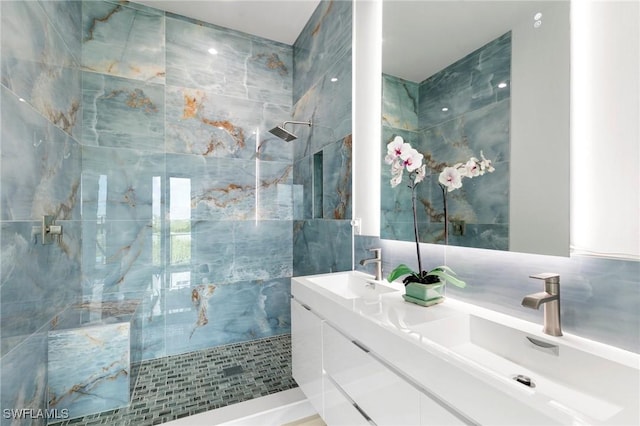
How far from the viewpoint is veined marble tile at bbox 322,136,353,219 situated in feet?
6.48

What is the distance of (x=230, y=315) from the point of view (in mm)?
2621

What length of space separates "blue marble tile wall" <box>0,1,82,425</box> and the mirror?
5.87 ft

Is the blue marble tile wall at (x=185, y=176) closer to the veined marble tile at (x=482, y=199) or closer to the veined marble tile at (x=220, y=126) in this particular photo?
the veined marble tile at (x=220, y=126)

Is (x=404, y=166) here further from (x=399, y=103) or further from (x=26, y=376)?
(x=26, y=376)

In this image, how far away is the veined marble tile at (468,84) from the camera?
1079mm

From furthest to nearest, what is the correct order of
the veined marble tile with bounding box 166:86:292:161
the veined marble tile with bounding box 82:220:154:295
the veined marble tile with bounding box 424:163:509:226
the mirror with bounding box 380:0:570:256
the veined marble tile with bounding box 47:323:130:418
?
the veined marble tile with bounding box 166:86:292:161
the veined marble tile with bounding box 82:220:154:295
the veined marble tile with bounding box 47:323:130:418
the veined marble tile with bounding box 424:163:509:226
the mirror with bounding box 380:0:570:256

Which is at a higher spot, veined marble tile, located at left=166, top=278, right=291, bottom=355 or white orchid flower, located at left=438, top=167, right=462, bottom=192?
white orchid flower, located at left=438, top=167, right=462, bottom=192

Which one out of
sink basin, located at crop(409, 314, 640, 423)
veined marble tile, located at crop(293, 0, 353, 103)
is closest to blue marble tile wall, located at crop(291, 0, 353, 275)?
veined marble tile, located at crop(293, 0, 353, 103)

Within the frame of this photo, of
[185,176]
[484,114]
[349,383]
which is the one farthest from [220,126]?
[349,383]

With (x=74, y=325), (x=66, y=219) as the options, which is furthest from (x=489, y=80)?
(x=74, y=325)

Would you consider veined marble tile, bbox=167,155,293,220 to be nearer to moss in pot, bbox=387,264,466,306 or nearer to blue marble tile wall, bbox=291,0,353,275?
blue marble tile wall, bbox=291,0,353,275

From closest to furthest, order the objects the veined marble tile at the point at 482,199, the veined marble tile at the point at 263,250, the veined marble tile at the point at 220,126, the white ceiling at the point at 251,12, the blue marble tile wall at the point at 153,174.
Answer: the veined marble tile at the point at 482,199
the blue marble tile wall at the point at 153,174
the white ceiling at the point at 251,12
the veined marble tile at the point at 220,126
the veined marble tile at the point at 263,250

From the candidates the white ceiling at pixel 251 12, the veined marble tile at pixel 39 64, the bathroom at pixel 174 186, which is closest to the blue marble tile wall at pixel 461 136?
the bathroom at pixel 174 186

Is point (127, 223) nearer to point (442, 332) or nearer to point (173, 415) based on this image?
point (173, 415)
